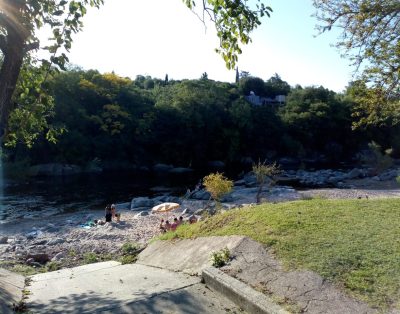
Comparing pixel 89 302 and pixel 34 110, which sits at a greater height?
pixel 34 110

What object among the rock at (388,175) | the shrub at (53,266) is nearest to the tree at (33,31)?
the shrub at (53,266)

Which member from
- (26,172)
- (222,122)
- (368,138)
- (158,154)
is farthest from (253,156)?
(26,172)

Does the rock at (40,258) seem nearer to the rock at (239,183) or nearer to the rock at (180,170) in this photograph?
the rock at (239,183)

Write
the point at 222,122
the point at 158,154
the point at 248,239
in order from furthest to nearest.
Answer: the point at 222,122 → the point at 158,154 → the point at 248,239

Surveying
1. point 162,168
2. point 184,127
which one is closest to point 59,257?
point 162,168

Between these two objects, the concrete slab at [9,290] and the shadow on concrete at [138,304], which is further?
the concrete slab at [9,290]

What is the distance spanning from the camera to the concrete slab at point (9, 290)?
4492 millimetres

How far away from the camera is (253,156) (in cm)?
6241

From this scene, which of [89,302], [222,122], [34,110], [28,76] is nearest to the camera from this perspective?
[89,302]

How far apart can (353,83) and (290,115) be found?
5665 centimetres

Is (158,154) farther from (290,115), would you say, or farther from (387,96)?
(387,96)

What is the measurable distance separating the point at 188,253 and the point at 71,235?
44.0ft

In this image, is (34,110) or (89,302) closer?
(89,302)

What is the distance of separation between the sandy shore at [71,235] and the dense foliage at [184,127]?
21.4 m
